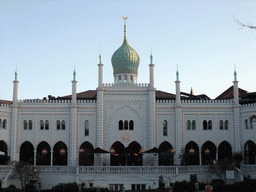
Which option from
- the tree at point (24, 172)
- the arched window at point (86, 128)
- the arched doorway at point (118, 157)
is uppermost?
the arched window at point (86, 128)

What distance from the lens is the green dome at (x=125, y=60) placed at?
180 feet

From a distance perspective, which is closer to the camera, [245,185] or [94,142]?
Result: [245,185]

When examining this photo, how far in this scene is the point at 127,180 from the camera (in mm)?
44594

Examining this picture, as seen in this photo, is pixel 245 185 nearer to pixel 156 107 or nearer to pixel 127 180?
pixel 127 180

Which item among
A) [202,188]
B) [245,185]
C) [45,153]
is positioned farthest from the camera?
[45,153]

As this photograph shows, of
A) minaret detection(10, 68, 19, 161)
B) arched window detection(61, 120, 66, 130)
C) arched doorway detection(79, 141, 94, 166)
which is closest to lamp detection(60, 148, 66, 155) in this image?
arched doorway detection(79, 141, 94, 166)

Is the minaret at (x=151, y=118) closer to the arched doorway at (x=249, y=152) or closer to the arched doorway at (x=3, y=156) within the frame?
the arched doorway at (x=249, y=152)

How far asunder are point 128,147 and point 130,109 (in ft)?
15.5

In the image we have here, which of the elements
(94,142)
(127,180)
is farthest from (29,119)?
(127,180)

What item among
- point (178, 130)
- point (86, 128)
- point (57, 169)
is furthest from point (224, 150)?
point (57, 169)

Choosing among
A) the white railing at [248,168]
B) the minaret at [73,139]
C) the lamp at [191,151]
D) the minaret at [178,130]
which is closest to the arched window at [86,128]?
the minaret at [73,139]

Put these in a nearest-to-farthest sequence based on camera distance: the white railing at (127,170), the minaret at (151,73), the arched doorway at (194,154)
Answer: the white railing at (127,170), the minaret at (151,73), the arched doorway at (194,154)

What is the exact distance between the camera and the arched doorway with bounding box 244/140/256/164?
50.9m

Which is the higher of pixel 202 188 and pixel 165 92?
pixel 165 92
